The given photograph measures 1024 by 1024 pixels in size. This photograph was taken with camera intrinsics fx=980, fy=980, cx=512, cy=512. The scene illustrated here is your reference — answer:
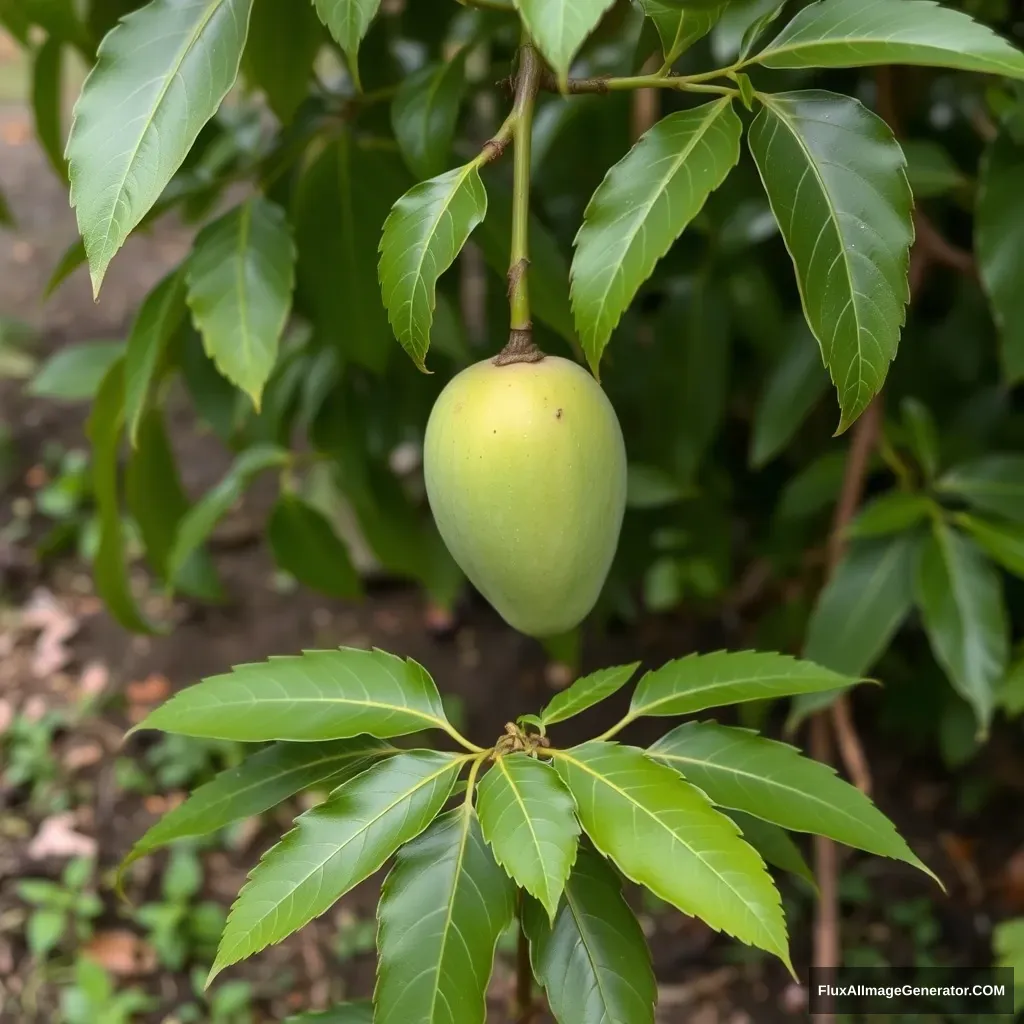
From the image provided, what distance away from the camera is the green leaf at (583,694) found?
472 millimetres

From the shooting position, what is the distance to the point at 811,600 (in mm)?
1120

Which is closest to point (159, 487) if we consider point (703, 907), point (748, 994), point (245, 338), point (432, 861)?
point (245, 338)

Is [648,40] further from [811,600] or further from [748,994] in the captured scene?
[748,994]

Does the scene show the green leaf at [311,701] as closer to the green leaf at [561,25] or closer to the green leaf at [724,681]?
the green leaf at [724,681]

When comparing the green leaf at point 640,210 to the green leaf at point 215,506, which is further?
the green leaf at point 215,506

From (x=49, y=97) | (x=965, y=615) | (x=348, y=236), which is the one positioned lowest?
(x=965, y=615)

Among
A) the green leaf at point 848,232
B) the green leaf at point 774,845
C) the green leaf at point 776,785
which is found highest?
the green leaf at point 848,232

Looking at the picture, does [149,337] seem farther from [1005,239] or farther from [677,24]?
[1005,239]

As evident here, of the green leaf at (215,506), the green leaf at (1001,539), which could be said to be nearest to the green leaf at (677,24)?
the green leaf at (1001,539)

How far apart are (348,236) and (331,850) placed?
48 centimetres

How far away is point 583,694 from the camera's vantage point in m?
0.48

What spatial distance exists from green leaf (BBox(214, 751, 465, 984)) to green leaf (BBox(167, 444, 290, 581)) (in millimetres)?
497

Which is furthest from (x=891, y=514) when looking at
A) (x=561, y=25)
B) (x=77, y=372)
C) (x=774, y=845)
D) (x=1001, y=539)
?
(x=77, y=372)

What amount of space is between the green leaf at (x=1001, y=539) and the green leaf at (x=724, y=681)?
0.34 m
